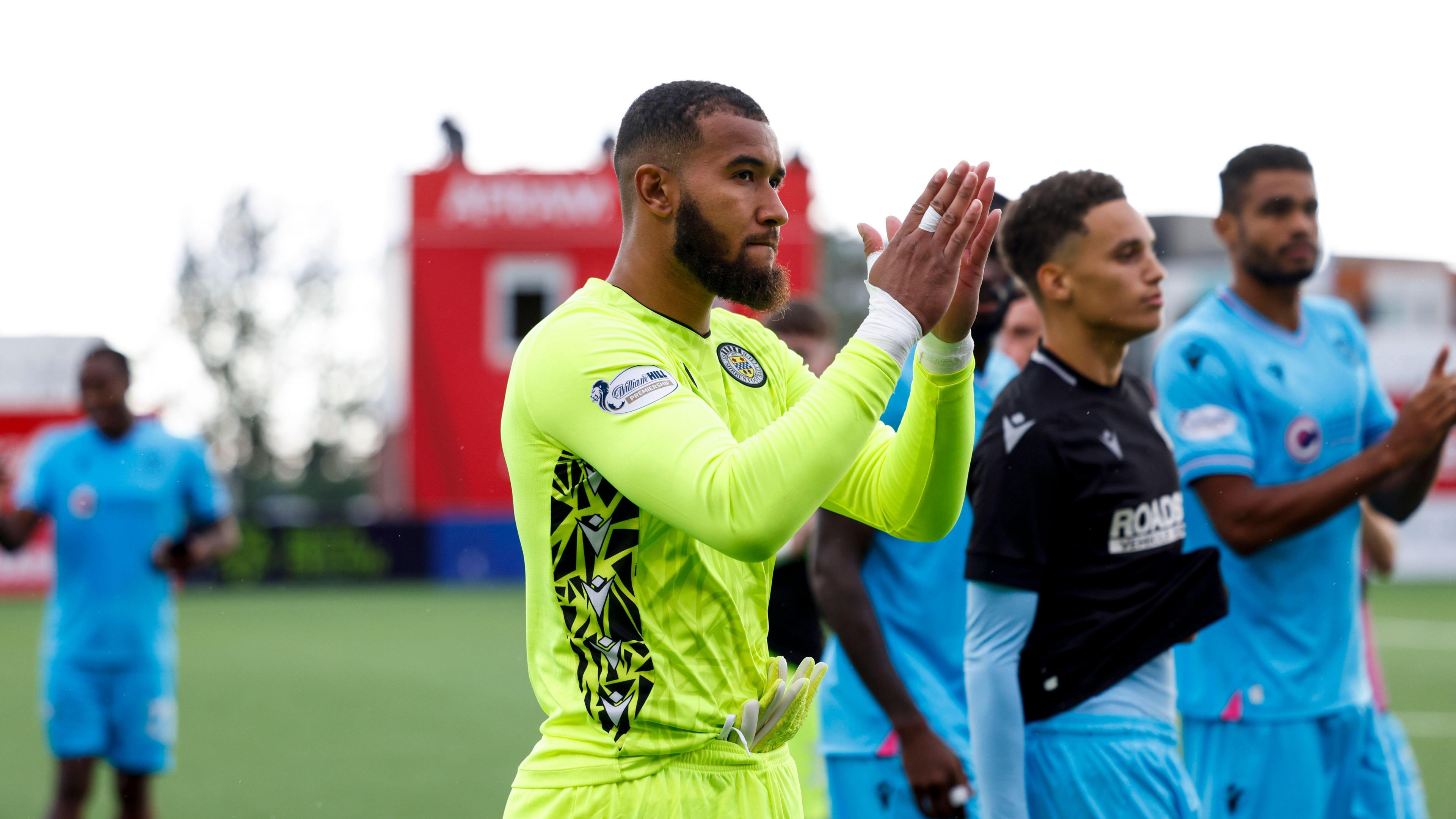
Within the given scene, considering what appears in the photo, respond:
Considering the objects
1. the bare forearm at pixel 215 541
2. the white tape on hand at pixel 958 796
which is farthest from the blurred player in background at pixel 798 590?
the bare forearm at pixel 215 541

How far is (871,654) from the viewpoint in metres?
3.61

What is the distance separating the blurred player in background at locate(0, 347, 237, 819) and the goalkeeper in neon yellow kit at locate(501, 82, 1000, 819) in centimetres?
480

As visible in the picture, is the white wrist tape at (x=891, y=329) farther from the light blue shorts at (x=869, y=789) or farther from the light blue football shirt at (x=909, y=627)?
the light blue shorts at (x=869, y=789)

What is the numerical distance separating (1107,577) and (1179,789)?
1.51 ft

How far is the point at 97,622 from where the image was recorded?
6598 millimetres

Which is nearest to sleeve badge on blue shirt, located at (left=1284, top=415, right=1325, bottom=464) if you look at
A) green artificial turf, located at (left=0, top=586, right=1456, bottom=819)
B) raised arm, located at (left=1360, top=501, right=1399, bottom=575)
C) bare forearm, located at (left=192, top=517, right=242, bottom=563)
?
raised arm, located at (left=1360, top=501, right=1399, bottom=575)

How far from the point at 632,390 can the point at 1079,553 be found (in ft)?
4.27

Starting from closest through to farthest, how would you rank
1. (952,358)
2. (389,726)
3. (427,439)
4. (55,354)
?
(952,358)
(389,726)
(55,354)
(427,439)

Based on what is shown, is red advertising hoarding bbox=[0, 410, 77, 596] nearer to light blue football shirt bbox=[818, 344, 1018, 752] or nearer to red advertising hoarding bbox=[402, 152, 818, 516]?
red advertising hoarding bbox=[402, 152, 818, 516]

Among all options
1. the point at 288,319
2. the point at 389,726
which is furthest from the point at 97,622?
the point at 288,319

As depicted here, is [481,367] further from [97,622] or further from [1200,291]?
[97,622]

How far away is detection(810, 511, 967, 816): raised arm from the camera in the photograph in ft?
11.3

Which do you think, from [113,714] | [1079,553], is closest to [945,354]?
[1079,553]

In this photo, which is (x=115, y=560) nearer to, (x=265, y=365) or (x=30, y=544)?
(x=30, y=544)
